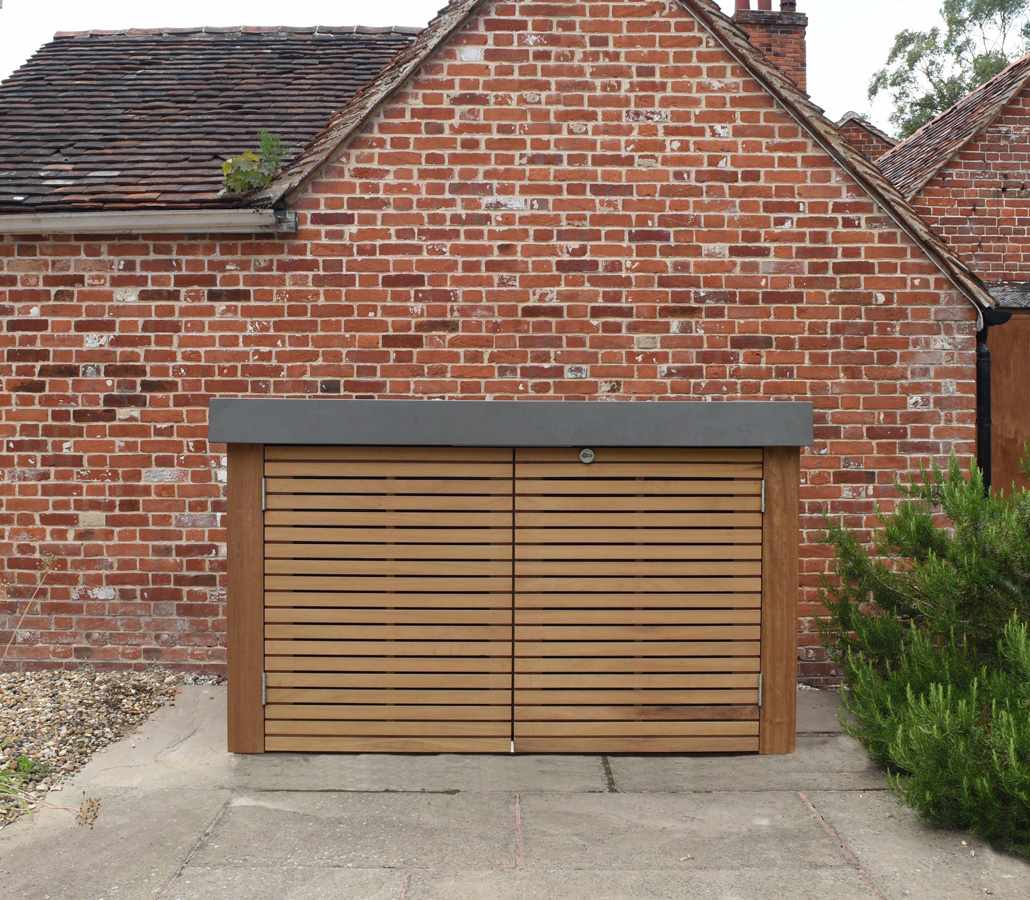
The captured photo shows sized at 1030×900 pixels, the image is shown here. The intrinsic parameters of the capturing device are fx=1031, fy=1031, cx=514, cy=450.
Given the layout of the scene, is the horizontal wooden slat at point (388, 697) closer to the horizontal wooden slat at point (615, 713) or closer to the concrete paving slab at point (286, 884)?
the horizontal wooden slat at point (615, 713)

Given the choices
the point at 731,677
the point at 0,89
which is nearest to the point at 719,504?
the point at 731,677

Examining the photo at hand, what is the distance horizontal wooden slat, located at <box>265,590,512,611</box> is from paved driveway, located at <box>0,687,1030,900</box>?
86 cm

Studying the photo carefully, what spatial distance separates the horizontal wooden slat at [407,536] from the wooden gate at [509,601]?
12 mm

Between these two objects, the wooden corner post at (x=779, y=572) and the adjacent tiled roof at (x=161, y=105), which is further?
the adjacent tiled roof at (x=161, y=105)

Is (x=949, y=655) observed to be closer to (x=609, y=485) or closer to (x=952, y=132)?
(x=609, y=485)

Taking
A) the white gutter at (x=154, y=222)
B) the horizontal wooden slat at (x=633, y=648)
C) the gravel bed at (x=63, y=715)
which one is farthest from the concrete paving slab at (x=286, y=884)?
the white gutter at (x=154, y=222)

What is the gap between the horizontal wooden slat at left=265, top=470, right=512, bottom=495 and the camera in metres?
5.88

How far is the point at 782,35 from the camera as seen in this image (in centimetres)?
1123

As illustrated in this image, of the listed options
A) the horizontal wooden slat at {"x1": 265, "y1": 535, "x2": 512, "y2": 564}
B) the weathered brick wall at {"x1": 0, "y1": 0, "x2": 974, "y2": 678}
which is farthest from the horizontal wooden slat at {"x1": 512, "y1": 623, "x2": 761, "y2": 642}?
the weathered brick wall at {"x1": 0, "y1": 0, "x2": 974, "y2": 678}

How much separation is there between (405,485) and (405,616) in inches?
29.3

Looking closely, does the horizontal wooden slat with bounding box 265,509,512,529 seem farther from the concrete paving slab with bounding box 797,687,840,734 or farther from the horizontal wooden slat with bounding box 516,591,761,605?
the concrete paving slab with bounding box 797,687,840,734

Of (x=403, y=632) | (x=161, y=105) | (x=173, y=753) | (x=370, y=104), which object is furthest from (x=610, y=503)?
(x=161, y=105)

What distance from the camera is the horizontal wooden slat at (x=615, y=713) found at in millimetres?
5836

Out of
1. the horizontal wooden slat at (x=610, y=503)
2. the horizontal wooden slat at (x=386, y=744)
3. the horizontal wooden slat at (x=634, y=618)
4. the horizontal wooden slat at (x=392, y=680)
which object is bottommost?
the horizontal wooden slat at (x=386, y=744)
